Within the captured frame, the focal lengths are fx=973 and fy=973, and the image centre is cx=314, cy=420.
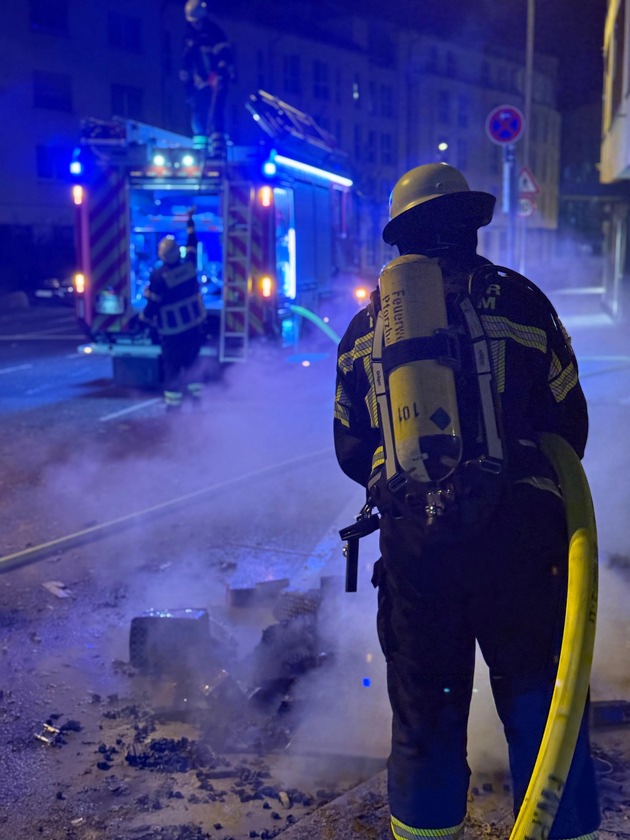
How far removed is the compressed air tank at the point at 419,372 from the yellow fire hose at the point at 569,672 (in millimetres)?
316

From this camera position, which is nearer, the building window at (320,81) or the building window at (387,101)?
the building window at (320,81)

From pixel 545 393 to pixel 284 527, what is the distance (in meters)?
3.99

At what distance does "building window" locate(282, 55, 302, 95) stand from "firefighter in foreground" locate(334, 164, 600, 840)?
4360cm

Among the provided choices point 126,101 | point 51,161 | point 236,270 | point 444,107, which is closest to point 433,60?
point 444,107

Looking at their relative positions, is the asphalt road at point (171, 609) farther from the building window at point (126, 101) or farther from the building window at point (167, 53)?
the building window at point (167, 53)

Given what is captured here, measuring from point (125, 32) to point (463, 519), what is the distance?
127 feet

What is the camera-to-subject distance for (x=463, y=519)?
2275 millimetres

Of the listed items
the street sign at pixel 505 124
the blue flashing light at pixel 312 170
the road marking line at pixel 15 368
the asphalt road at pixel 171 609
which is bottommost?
the asphalt road at pixel 171 609

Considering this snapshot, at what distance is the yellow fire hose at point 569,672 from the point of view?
2189 mm

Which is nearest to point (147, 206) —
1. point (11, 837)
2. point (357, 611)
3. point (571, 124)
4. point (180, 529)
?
point (180, 529)

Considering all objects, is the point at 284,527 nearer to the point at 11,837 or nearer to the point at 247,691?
the point at 247,691

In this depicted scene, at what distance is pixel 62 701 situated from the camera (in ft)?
13.2

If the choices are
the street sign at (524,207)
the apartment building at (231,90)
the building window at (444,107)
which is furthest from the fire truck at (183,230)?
the building window at (444,107)

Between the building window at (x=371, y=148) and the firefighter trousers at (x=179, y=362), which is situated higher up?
the building window at (x=371, y=148)
